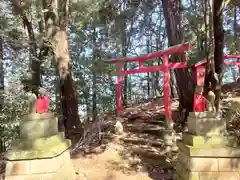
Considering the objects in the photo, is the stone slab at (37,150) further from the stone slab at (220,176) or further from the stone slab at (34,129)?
the stone slab at (220,176)

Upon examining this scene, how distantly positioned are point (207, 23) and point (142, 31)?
35.5 ft

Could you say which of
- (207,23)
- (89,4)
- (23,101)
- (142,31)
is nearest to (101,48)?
(142,31)

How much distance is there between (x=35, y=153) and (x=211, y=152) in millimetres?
2400

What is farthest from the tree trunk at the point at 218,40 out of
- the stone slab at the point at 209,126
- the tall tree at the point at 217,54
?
the stone slab at the point at 209,126

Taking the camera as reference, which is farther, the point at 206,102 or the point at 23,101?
the point at 23,101

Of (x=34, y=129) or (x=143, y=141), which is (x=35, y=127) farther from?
(x=143, y=141)

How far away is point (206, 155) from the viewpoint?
133 inches

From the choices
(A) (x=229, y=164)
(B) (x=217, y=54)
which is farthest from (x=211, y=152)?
(B) (x=217, y=54)

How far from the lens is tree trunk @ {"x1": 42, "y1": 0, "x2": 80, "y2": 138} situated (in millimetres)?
6738

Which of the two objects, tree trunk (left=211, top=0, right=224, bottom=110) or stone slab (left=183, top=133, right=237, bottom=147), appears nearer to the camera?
stone slab (left=183, top=133, right=237, bottom=147)

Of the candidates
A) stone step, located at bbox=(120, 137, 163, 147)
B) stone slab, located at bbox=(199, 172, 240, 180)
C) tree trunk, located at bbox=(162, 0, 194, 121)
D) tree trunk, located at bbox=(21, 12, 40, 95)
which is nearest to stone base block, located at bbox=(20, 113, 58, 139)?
stone slab, located at bbox=(199, 172, 240, 180)

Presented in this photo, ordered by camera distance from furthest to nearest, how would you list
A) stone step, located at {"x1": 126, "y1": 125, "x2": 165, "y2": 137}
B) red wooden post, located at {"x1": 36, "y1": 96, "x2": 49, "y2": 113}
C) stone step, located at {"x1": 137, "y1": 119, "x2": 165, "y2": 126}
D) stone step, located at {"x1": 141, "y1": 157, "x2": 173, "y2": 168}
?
stone step, located at {"x1": 137, "y1": 119, "x2": 165, "y2": 126} → stone step, located at {"x1": 126, "y1": 125, "x2": 165, "y2": 137} → stone step, located at {"x1": 141, "y1": 157, "x2": 173, "y2": 168} → red wooden post, located at {"x1": 36, "y1": 96, "x2": 49, "y2": 113}

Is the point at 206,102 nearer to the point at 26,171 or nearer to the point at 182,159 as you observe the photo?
the point at 182,159

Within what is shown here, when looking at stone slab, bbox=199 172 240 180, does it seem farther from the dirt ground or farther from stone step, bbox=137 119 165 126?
stone step, bbox=137 119 165 126
